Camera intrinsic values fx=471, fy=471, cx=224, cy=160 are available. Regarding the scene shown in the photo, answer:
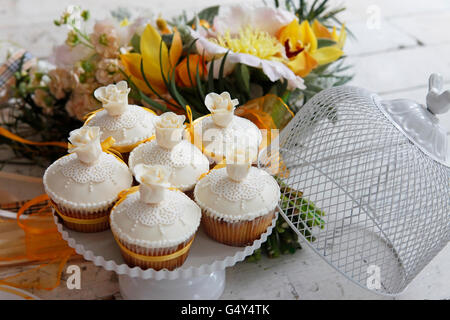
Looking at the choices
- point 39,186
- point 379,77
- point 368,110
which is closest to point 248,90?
point 368,110

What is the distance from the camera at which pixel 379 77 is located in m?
1.49

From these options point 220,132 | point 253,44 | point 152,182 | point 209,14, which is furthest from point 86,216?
point 209,14

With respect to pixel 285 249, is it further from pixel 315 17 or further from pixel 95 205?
pixel 315 17

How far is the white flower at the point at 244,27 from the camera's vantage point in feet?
3.05

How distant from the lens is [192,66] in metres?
0.97

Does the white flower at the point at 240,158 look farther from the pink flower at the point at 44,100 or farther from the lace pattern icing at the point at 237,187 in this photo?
the pink flower at the point at 44,100

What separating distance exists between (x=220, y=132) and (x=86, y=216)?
26cm

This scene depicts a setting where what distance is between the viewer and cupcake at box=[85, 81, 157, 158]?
802 mm

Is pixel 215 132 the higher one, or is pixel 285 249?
pixel 215 132

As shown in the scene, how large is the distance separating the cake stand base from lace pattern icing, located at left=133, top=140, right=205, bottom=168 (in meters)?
0.20

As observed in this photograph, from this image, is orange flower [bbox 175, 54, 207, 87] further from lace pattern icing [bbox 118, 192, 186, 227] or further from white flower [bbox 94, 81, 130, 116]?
lace pattern icing [bbox 118, 192, 186, 227]

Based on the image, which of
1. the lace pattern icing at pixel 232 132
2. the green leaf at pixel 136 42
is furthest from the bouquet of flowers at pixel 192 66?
the lace pattern icing at pixel 232 132

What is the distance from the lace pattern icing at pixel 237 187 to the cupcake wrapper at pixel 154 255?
9 cm

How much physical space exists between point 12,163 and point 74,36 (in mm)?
364
